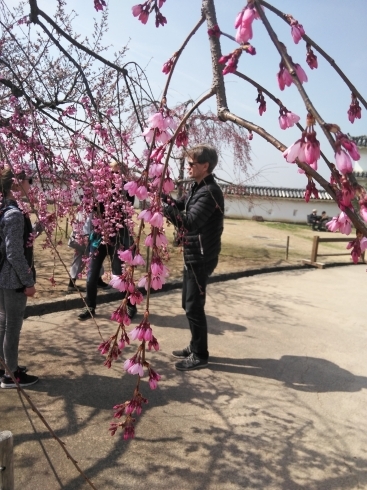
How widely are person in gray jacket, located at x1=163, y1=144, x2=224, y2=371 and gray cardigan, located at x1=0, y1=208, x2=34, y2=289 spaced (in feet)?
3.42

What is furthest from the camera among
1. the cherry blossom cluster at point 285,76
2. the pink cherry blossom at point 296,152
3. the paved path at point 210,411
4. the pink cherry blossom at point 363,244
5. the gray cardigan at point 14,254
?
the gray cardigan at point 14,254

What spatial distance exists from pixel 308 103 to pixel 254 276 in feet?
23.9

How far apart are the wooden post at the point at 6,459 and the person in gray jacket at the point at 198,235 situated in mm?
1847

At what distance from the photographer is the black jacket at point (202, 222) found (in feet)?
10.8

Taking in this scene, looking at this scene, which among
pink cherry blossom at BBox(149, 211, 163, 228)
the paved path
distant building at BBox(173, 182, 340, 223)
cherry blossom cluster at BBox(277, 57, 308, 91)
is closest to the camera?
cherry blossom cluster at BBox(277, 57, 308, 91)

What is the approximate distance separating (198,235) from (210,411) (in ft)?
4.50

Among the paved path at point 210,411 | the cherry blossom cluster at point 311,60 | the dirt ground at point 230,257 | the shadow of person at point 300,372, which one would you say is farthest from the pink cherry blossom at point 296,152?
the shadow of person at point 300,372

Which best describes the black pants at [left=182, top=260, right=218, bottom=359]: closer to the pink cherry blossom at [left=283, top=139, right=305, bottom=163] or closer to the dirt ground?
the dirt ground

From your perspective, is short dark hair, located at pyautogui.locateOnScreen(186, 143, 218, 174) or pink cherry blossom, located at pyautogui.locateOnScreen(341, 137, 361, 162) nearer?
pink cherry blossom, located at pyautogui.locateOnScreen(341, 137, 361, 162)

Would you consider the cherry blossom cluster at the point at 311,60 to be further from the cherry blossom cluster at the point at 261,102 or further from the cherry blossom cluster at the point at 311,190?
the cherry blossom cluster at the point at 311,190

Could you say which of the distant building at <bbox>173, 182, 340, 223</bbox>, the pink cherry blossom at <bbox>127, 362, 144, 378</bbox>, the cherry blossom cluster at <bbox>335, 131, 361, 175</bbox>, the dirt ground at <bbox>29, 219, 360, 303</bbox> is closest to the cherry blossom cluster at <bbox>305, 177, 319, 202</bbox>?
the cherry blossom cluster at <bbox>335, 131, 361, 175</bbox>

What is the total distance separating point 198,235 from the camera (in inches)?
138

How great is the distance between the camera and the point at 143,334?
1.56 metres

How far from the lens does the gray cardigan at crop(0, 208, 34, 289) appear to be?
2.88 m
